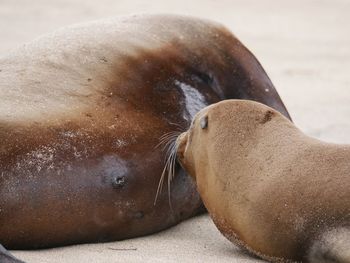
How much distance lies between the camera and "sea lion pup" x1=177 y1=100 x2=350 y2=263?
4.34 meters

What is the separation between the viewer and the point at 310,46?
11523 millimetres

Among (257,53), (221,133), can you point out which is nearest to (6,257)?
(221,133)

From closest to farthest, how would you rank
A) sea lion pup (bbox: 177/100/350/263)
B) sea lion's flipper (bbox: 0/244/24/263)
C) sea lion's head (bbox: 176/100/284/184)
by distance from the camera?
sea lion's flipper (bbox: 0/244/24/263) < sea lion pup (bbox: 177/100/350/263) < sea lion's head (bbox: 176/100/284/184)

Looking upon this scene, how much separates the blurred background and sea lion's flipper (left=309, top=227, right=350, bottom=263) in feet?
10.3

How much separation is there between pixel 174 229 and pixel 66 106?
778 mm

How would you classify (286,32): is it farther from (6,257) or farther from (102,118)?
(6,257)

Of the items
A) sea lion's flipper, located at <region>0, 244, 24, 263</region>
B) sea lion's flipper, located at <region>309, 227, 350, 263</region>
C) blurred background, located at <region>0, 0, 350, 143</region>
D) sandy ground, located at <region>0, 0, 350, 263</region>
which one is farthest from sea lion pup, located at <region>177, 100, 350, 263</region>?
blurred background, located at <region>0, 0, 350, 143</region>

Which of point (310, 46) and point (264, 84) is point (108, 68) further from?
point (310, 46)

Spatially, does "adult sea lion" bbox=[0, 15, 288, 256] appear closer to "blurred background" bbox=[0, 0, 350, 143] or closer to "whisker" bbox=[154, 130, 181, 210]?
"whisker" bbox=[154, 130, 181, 210]

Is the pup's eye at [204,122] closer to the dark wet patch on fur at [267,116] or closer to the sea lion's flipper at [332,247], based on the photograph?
the dark wet patch on fur at [267,116]

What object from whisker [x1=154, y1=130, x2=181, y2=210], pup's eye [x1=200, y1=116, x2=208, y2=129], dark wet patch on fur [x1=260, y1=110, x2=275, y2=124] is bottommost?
whisker [x1=154, y1=130, x2=181, y2=210]

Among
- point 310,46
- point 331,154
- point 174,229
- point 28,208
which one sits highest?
point 331,154

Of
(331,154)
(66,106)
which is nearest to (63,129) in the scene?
(66,106)

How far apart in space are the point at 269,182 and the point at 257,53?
6.81 meters
